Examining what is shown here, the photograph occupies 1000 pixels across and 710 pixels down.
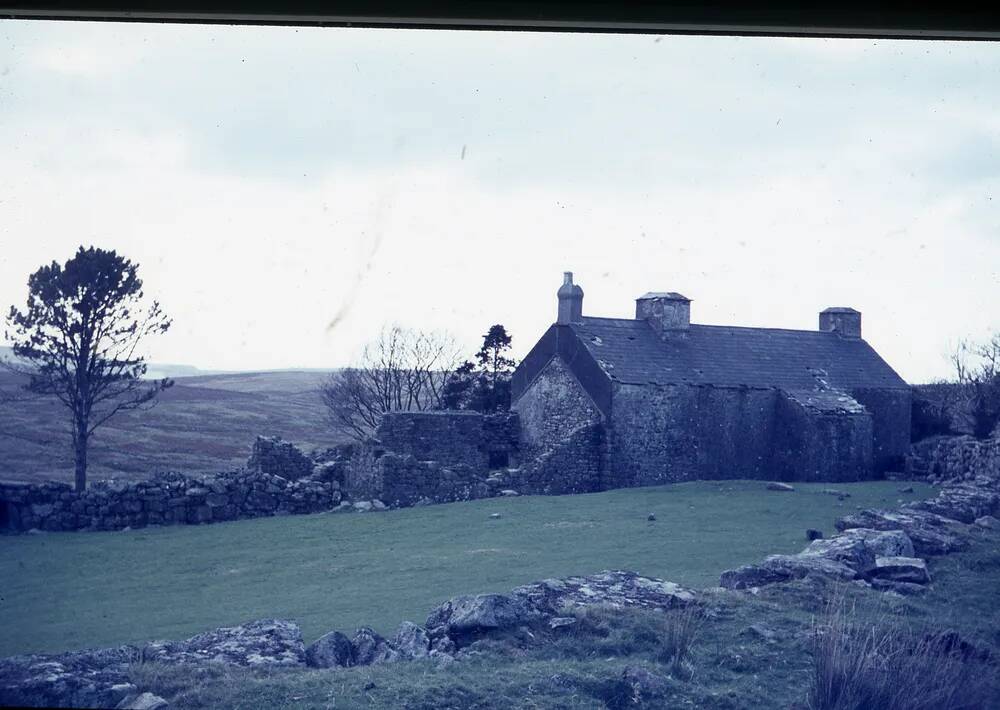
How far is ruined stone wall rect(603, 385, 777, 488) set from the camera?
17156mm

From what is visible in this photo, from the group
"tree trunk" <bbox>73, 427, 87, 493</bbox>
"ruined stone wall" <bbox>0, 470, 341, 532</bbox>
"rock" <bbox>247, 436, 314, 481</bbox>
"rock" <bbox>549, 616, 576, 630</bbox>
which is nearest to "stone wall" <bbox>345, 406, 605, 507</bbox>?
"rock" <bbox>247, 436, 314, 481</bbox>

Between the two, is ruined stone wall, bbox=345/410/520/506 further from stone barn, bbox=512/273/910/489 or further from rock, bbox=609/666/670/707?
rock, bbox=609/666/670/707

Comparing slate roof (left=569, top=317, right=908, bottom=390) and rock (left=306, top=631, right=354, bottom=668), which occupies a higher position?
slate roof (left=569, top=317, right=908, bottom=390)

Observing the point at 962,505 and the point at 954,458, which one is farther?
the point at 954,458

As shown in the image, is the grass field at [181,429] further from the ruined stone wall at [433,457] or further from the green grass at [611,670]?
the green grass at [611,670]

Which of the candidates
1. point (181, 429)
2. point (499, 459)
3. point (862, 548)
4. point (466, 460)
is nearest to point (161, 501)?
point (181, 429)

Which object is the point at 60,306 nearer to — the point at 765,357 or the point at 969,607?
the point at 969,607

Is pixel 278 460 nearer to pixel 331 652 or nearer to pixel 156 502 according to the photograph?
pixel 156 502

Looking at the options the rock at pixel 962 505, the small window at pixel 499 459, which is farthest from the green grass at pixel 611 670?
the small window at pixel 499 459

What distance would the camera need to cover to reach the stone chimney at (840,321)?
623 inches

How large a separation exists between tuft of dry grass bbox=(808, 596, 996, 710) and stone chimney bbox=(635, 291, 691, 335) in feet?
43.1

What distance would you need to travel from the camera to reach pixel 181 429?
18531 mm

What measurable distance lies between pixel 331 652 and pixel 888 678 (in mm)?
2558

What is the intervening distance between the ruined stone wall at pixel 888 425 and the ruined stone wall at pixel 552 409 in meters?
4.69
